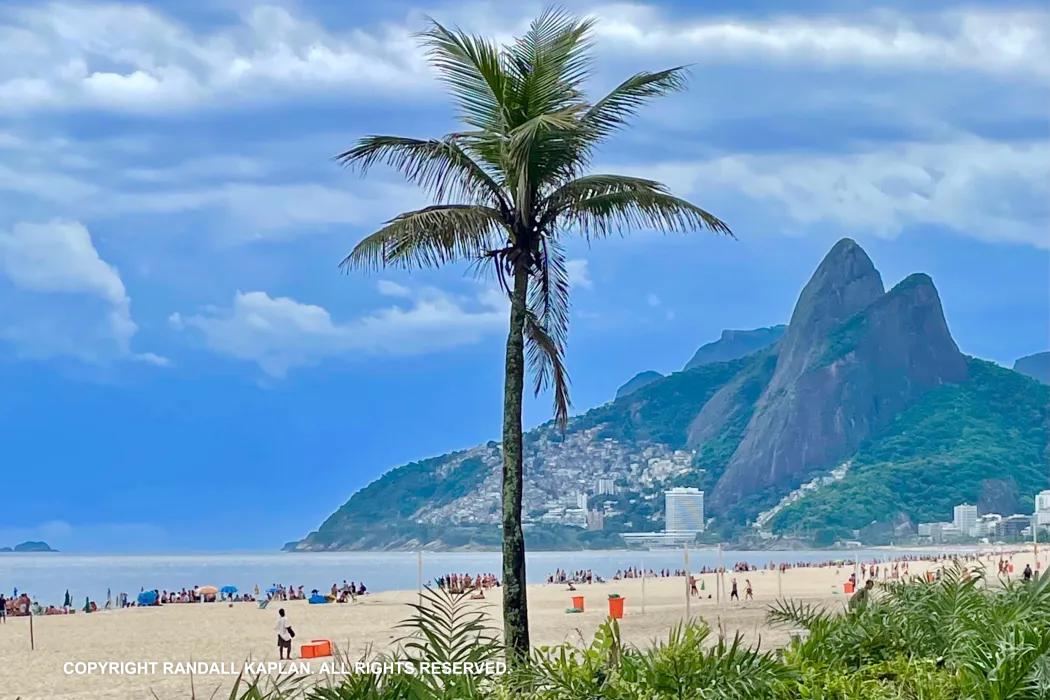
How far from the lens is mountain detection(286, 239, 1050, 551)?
520ft

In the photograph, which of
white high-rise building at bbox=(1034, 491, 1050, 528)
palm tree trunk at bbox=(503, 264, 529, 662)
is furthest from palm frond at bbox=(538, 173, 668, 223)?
white high-rise building at bbox=(1034, 491, 1050, 528)

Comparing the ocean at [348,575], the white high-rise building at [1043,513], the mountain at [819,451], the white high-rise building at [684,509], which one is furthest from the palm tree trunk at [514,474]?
the white high-rise building at [684,509]

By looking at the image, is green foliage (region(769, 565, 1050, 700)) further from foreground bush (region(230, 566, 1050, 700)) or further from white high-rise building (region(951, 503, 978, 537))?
white high-rise building (region(951, 503, 978, 537))

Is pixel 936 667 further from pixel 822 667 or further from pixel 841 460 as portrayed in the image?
pixel 841 460

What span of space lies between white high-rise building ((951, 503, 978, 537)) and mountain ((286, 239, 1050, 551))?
493 centimetres

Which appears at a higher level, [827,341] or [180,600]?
[827,341]

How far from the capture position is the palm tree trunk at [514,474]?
1369cm

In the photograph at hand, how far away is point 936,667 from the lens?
482cm

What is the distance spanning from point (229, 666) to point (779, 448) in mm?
153582

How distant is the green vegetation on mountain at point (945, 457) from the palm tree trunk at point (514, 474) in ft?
478

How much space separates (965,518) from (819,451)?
93.2ft

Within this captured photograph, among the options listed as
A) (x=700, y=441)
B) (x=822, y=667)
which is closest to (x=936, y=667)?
(x=822, y=667)

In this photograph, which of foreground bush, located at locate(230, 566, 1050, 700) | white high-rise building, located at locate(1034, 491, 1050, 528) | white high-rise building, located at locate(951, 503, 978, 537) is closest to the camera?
foreground bush, located at locate(230, 566, 1050, 700)

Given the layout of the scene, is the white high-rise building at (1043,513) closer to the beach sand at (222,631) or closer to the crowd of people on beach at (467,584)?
the beach sand at (222,631)
